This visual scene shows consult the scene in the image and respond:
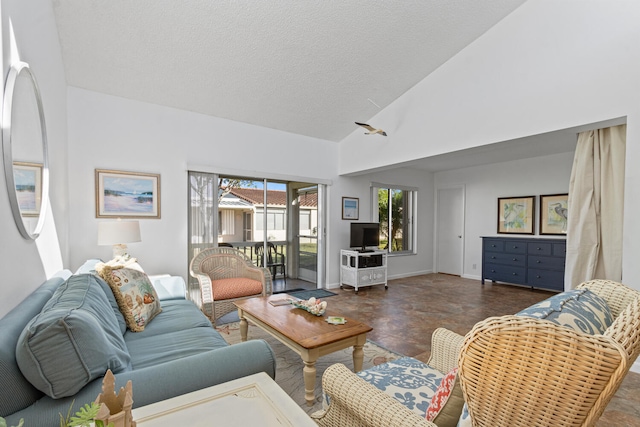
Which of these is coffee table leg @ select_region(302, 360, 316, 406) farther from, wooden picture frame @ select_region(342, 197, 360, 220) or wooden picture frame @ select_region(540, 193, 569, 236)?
wooden picture frame @ select_region(540, 193, 569, 236)

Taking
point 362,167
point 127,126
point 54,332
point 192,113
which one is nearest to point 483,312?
point 362,167

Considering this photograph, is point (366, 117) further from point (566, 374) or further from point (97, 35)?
point (566, 374)

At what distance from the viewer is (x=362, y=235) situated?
215 inches

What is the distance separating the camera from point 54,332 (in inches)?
38.4

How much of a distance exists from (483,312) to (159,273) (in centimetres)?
431

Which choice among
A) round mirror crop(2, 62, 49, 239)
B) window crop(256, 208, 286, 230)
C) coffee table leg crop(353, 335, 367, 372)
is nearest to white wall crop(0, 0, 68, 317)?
round mirror crop(2, 62, 49, 239)

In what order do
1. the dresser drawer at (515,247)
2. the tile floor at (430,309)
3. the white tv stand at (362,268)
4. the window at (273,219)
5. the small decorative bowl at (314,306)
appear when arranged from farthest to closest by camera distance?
the dresser drawer at (515,247)
the white tv stand at (362,268)
the window at (273,219)
the small decorative bowl at (314,306)
the tile floor at (430,309)

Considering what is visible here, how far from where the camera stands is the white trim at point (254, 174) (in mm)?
4094

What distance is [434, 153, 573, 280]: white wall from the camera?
5.46 m

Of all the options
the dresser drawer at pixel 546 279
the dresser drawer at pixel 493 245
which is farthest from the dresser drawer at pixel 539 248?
the dresser drawer at pixel 493 245

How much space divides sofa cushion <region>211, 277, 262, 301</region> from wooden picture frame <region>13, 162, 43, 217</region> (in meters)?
1.91

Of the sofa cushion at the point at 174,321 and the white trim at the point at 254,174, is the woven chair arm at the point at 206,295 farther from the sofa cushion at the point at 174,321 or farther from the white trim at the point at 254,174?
the white trim at the point at 254,174

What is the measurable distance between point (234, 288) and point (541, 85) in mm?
3793

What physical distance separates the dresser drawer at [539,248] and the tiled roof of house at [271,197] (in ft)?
12.7
